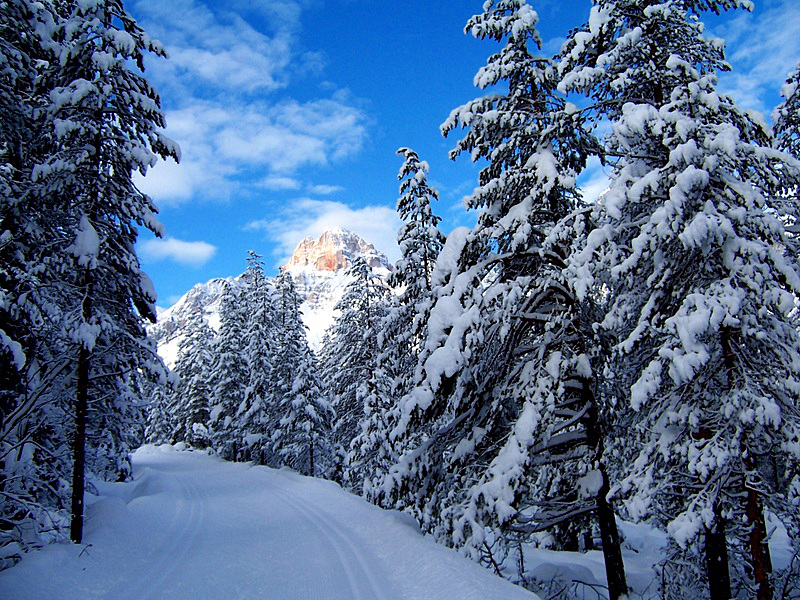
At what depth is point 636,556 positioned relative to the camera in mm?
17062

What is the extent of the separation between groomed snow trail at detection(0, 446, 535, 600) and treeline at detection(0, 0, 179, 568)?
156cm

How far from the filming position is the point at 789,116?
12930 millimetres

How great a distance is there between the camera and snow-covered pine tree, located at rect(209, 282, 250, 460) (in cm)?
4050

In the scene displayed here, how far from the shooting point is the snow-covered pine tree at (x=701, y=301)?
6.71m

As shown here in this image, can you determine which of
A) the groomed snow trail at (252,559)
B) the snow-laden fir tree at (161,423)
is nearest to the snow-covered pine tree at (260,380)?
the groomed snow trail at (252,559)

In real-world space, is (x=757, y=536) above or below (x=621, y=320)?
below

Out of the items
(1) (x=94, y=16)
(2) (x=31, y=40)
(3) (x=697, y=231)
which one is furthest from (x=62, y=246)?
(3) (x=697, y=231)

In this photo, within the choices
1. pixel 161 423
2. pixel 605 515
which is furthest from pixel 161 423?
pixel 605 515

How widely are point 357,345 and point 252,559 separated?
1761cm

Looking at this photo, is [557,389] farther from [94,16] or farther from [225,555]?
[94,16]

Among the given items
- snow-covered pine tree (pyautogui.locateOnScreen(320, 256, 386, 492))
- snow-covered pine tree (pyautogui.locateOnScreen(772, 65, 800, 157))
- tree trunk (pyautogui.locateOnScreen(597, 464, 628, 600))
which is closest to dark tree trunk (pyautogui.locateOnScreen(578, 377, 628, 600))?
tree trunk (pyautogui.locateOnScreen(597, 464, 628, 600))

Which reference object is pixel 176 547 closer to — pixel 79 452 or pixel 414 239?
pixel 79 452

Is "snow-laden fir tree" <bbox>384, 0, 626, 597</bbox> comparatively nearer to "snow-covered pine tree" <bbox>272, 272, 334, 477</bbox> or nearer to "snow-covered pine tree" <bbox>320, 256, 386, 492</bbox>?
"snow-covered pine tree" <bbox>320, 256, 386, 492</bbox>

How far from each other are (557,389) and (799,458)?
10.9 ft
